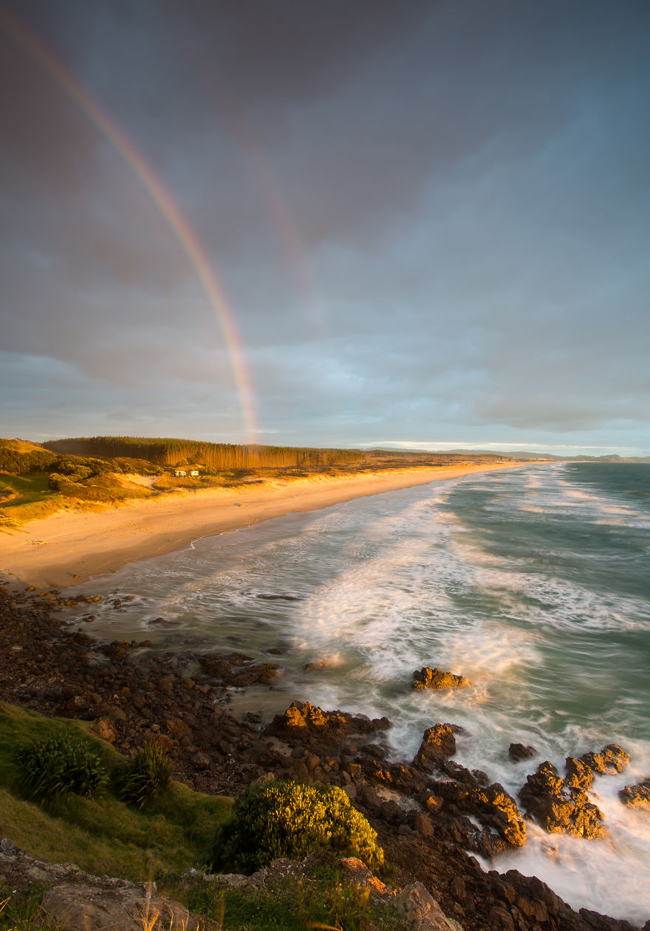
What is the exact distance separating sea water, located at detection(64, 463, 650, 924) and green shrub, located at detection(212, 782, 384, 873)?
8.45 ft

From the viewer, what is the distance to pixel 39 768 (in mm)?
5461

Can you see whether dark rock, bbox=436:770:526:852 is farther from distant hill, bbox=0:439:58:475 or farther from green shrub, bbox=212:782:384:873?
distant hill, bbox=0:439:58:475

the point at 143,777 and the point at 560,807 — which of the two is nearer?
the point at 143,777

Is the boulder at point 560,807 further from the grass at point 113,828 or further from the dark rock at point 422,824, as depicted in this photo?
the grass at point 113,828

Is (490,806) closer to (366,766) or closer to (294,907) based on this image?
(366,766)

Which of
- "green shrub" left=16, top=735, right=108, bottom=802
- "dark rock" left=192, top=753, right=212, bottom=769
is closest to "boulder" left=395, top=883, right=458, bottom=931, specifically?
"green shrub" left=16, top=735, right=108, bottom=802

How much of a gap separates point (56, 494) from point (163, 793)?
32137 mm

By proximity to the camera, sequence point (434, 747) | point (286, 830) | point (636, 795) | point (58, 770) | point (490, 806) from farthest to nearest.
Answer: point (434, 747) < point (636, 795) < point (490, 806) < point (58, 770) < point (286, 830)

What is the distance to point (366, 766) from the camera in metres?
7.25

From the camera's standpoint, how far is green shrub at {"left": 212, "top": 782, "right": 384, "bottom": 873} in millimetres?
4273

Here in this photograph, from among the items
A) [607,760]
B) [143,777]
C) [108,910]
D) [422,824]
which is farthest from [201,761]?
[607,760]

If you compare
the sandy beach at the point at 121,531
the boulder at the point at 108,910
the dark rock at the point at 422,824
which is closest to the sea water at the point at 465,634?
the dark rock at the point at 422,824

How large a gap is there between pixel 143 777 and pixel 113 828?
78 centimetres

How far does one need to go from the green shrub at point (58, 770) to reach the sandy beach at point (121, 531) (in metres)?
13.1
